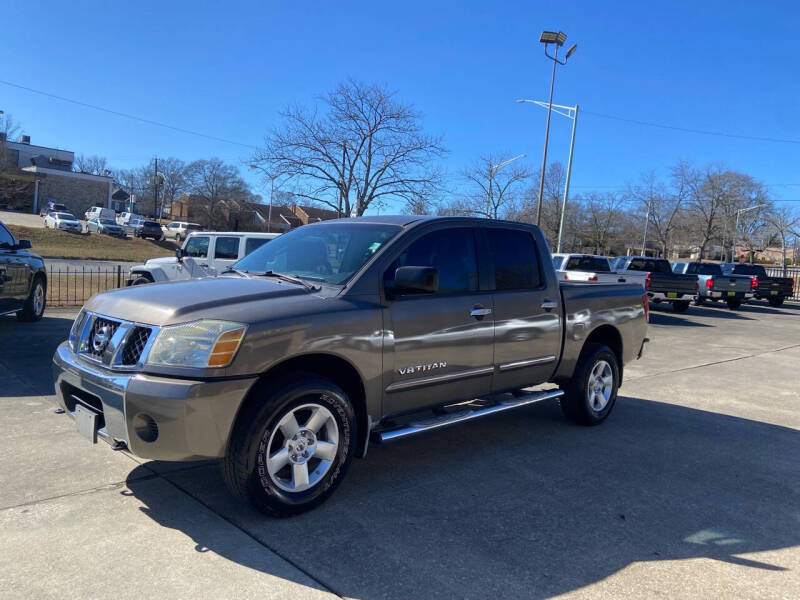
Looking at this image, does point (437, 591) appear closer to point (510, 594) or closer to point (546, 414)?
point (510, 594)

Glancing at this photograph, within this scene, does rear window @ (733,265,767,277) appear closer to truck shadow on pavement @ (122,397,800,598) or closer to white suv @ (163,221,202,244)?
truck shadow on pavement @ (122,397,800,598)

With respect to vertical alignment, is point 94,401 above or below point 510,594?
above

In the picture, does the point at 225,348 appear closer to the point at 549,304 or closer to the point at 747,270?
the point at 549,304

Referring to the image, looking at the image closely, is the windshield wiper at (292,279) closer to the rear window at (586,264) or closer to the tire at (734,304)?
the rear window at (586,264)

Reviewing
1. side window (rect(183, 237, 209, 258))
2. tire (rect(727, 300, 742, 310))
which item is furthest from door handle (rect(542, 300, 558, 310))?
tire (rect(727, 300, 742, 310))

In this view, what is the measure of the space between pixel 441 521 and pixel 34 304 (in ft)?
28.3

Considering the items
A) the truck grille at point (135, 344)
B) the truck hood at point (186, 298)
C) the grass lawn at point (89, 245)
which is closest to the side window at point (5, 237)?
the truck hood at point (186, 298)

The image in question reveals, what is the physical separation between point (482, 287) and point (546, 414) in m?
2.27

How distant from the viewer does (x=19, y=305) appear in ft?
29.3

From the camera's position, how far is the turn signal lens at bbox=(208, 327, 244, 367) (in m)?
3.20

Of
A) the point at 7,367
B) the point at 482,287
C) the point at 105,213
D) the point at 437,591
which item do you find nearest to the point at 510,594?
the point at 437,591

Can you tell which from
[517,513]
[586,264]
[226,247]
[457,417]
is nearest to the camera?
[517,513]

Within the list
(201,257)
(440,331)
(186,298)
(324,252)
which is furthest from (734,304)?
(186,298)

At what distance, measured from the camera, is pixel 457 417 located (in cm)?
436
